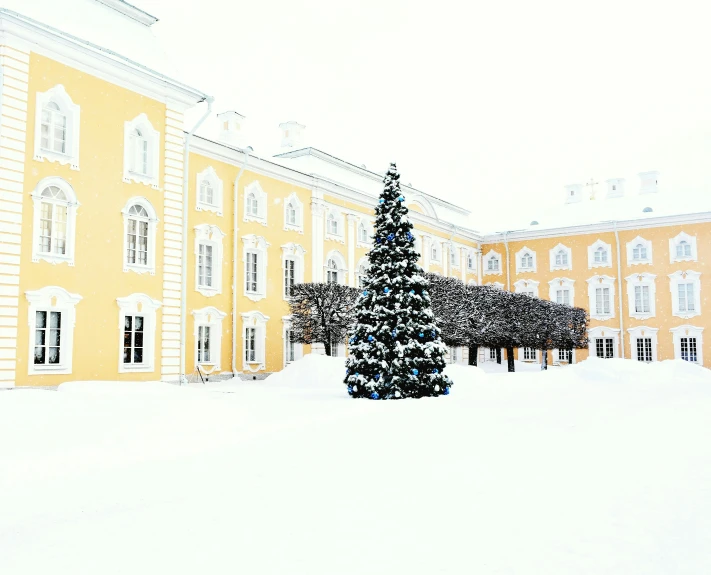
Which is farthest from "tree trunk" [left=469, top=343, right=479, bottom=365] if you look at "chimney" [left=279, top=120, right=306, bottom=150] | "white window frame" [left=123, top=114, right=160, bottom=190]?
"white window frame" [left=123, top=114, right=160, bottom=190]

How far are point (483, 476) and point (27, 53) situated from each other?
15.2 m

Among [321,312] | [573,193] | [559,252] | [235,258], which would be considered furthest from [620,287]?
[235,258]

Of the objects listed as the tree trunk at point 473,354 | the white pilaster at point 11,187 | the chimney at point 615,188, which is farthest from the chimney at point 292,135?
the chimney at point 615,188

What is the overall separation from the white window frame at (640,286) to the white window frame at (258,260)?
82.0 ft

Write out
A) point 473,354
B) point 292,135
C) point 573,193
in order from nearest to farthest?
point 473,354, point 292,135, point 573,193

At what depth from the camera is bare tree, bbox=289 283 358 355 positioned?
83.9ft

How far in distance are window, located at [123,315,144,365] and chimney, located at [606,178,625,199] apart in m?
36.8

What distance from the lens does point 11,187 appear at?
1570 cm

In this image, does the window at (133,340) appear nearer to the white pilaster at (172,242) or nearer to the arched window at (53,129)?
the white pilaster at (172,242)

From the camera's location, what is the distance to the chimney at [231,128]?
28.6m

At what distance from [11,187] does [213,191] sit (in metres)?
10.1

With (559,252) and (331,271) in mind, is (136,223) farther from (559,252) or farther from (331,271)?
(559,252)

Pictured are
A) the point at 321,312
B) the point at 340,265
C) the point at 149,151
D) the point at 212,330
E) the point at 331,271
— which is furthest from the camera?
the point at 340,265

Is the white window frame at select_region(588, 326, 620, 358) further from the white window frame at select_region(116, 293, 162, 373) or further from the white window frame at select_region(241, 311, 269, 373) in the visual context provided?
the white window frame at select_region(116, 293, 162, 373)
